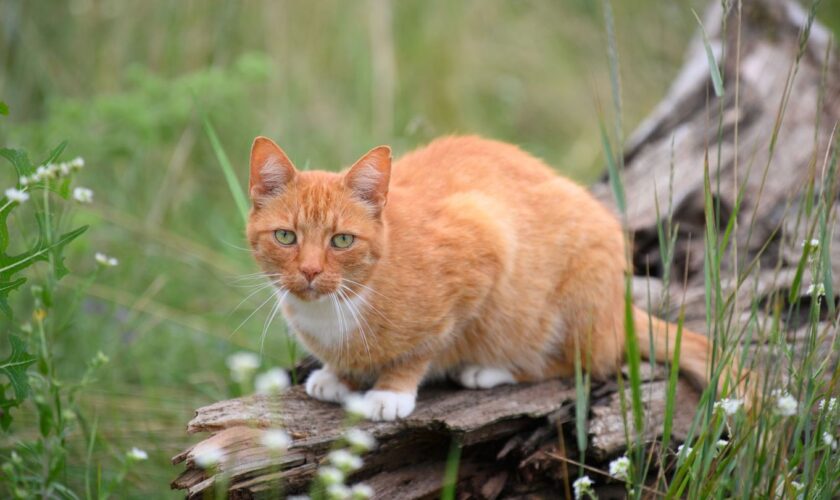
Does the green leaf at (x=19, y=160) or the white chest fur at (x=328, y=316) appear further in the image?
the white chest fur at (x=328, y=316)

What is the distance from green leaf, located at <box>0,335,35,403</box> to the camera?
2490mm

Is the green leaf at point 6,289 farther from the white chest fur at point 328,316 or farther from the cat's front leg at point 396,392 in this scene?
the cat's front leg at point 396,392

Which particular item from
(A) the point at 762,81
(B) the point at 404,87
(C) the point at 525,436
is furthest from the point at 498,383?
(B) the point at 404,87

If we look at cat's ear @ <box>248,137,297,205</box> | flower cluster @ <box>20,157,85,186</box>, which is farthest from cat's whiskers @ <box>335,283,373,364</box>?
flower cluster @ <box>20,157,85,186</box>

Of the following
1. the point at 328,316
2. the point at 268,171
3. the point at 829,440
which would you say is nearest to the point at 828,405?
the point at 829,440

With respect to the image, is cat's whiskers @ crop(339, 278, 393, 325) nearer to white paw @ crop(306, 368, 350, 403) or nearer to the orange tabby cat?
the orange tabby cat

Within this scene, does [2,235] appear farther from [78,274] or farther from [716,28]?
[716,28]

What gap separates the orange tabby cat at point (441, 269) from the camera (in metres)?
2.98

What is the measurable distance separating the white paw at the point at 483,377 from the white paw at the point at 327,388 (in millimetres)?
488

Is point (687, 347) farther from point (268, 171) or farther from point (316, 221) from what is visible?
point (268, 171)

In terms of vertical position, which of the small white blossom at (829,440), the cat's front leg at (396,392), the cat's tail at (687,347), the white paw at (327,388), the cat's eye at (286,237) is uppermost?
the cat's eye at (286,237)

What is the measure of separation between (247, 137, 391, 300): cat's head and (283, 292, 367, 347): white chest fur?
0.08m

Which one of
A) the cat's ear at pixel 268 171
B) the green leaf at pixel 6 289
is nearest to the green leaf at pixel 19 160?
the green leaf at pixel 6 289

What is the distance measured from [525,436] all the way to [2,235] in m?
1.90
